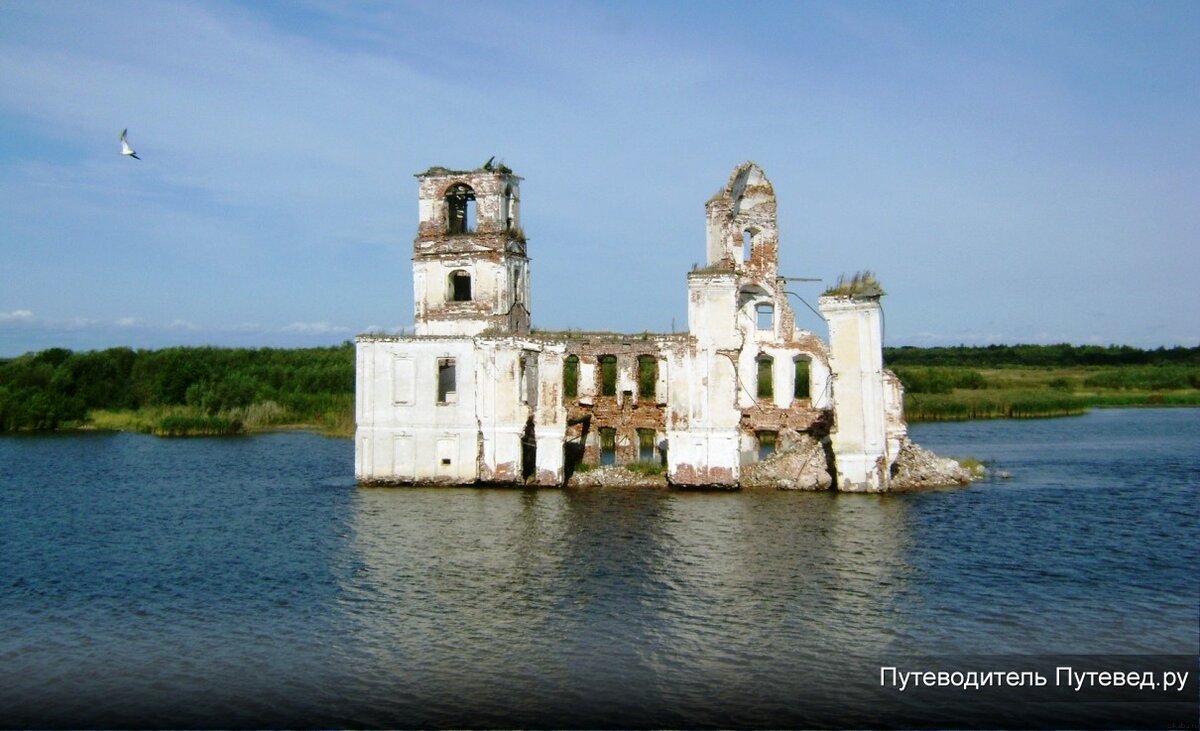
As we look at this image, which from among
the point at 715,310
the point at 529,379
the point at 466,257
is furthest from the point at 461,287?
the point at 715,310

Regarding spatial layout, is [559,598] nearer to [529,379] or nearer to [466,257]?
[529,379]

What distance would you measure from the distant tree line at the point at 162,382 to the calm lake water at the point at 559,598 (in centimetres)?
3755

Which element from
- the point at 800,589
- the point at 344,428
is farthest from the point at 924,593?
the point at 344,428

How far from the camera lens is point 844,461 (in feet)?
107

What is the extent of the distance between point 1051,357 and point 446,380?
93.2 meters

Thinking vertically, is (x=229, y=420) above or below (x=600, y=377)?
below

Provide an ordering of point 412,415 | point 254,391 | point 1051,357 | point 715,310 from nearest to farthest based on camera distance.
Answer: point 715,310 < point 412,415 < point 254,391 < point 1051,357

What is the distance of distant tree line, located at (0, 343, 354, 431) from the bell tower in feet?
120

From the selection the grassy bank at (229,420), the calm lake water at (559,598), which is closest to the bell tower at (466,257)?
the calm lake water at (559,598)

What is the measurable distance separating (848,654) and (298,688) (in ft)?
27.0

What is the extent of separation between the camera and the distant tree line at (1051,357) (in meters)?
112

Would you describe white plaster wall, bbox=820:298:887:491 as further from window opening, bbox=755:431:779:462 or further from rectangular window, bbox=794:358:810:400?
rectangular window, bbox=794:358:810:400

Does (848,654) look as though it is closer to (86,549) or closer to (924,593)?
(924,593)

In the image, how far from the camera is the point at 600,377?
37.6m
